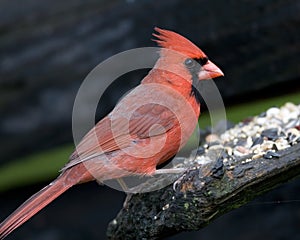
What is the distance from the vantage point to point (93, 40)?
4148mm

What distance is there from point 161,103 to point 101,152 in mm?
379

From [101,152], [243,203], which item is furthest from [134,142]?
[243,203]

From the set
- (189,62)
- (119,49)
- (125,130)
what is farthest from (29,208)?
(119,49)

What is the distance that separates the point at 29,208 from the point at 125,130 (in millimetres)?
556

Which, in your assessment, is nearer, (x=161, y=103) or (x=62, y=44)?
(x=161, y=103)

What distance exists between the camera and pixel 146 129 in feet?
10.4

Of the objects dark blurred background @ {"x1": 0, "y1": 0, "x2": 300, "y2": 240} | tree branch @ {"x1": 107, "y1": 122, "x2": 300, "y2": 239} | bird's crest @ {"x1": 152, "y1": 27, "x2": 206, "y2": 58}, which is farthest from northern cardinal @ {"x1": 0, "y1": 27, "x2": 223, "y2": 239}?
dark blurred background @ {"x1": 0, "y1": 0, "x2": 300, "y2": 240}

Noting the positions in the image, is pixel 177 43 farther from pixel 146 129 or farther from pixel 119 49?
pixel 119 49

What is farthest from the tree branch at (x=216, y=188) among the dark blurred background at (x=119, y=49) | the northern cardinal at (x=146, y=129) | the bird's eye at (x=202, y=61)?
the dark blurred background at (x=119, y=49)

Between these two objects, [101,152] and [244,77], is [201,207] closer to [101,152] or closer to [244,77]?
[101,152]

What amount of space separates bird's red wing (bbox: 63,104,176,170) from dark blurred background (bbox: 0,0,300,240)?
3.11 ft

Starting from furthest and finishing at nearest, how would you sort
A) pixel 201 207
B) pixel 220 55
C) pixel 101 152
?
pixel 220 55
pixel 101 152
pixel 201 207

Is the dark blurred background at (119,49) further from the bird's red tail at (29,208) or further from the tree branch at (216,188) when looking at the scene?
the tree branch at (216,188)

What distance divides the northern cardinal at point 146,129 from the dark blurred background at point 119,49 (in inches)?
32.9
